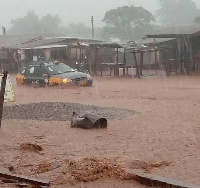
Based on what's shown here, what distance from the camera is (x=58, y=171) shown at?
589 cm

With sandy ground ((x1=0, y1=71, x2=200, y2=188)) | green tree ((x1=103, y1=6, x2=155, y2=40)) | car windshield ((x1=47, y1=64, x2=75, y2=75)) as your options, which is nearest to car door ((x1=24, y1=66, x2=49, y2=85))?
car windshield ((x1=47, y1=64, x2=75, y2=75))

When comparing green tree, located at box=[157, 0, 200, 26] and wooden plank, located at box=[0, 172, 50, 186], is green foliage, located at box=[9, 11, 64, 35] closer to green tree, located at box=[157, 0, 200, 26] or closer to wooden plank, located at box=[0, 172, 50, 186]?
green tree, located at box=[157, 0, 200, 26]

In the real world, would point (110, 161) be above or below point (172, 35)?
below

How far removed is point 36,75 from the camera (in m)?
22.1

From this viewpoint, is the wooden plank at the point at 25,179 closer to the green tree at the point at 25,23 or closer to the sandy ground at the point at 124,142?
the sandy ground at the point at 124,142

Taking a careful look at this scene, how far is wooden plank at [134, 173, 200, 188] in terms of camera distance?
16.7 ft

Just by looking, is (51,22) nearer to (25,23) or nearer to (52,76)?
(25,23)

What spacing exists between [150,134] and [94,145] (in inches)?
59.3

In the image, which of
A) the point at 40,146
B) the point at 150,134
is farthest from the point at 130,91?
the point at 40,146

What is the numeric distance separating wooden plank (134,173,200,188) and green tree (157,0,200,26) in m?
104

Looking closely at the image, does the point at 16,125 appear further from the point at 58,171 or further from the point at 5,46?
the point at 5,46

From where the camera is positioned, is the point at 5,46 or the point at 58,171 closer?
the point at 58,171

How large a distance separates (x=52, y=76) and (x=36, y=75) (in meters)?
1.47

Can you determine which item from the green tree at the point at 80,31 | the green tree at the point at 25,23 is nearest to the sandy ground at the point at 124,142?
the green tree at the point at 80,31
